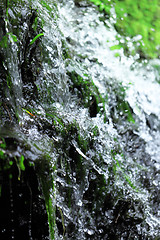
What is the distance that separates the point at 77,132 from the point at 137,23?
3.33m

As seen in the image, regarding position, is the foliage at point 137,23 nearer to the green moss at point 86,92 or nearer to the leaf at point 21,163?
the green moss at point 86,92

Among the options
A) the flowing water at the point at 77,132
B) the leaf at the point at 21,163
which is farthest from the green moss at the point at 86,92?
the leaf at the point at 21,163

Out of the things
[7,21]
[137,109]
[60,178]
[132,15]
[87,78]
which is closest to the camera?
[7,21]

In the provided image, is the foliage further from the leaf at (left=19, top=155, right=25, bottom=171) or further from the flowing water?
the leaf at (left=19, top=155, right=25, bottom=171)

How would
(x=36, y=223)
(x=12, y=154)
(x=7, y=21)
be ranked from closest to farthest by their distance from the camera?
(x=12, y=154), (x=36, y=223), (x=7, y=21)

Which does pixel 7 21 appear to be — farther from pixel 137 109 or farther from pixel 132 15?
pixel 132 15

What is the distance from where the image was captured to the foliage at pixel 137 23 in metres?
4.38

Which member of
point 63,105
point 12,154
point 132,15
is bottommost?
point 12,154

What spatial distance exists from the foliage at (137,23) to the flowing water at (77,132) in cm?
80

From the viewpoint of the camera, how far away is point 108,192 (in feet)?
7.94

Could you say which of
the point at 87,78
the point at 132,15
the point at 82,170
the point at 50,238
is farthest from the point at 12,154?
the point at 132,15

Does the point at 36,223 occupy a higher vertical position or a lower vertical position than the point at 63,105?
lower

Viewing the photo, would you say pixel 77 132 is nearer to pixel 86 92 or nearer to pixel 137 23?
pixel 86 92

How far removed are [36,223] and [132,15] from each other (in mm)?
4179
